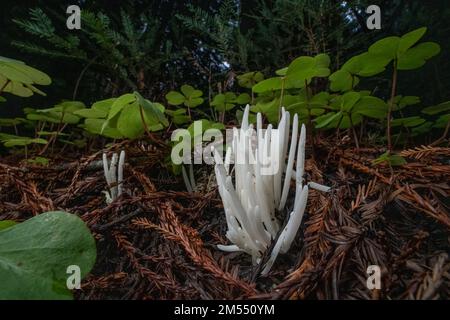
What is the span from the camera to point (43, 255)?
52cm

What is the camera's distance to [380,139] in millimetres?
1035

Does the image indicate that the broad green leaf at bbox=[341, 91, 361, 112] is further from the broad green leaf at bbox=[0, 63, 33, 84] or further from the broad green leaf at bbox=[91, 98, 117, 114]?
the broad green leaf at bbox=[0, 63, 33, 84]

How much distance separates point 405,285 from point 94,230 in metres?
0.52

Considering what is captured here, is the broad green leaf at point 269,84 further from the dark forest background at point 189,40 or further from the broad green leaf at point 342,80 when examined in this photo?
the dark forest background at point 189,40

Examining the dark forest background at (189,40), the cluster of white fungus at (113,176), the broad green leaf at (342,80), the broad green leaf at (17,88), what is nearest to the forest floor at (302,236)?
the cluster of white fungus at (113,176)

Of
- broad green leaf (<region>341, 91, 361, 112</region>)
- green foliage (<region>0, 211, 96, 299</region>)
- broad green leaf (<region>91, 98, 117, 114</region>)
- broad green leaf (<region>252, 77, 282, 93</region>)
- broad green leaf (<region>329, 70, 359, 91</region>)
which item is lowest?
green foliage (<region>0, 211, 96, 299</region>)

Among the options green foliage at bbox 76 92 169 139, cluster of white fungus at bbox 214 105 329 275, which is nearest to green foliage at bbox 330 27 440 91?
cluster of white fungus at bbox 214 105 329 275

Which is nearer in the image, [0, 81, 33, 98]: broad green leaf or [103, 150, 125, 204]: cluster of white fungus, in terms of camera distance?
[103, 150, 125, 204]: cluster of white fungus

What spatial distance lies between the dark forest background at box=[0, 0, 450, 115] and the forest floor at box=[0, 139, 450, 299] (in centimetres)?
47

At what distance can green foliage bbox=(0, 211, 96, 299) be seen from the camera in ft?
1.56

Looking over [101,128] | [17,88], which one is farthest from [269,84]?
[17,88]

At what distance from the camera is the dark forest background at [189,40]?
1.14 metres

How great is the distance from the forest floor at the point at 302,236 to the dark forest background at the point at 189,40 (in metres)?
0.47
